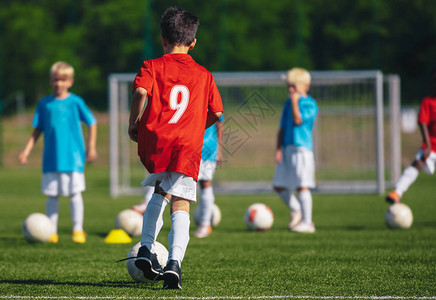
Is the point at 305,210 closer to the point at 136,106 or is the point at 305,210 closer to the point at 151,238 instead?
the point at 151,238

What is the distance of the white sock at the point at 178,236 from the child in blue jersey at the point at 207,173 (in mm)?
3362

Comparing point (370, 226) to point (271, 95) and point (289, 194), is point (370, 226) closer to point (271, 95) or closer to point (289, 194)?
point (289, 194)

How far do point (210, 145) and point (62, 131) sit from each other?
1.63 meters

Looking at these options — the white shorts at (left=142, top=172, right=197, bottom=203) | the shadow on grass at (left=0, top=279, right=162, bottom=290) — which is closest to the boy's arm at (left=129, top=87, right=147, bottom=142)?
the white shorts at (left=142, top=172, right=197, bottom=203)

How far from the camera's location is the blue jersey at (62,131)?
7680 millimetres

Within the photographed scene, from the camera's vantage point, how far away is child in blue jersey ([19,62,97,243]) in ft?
25.1

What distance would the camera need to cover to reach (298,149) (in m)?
8.41

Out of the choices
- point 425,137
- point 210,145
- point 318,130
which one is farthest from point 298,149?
point 318,130

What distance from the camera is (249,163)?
20141mm

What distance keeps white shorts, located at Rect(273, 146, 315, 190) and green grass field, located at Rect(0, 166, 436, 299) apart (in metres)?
0.58

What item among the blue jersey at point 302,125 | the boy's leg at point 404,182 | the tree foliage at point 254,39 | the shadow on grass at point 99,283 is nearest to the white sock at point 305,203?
the blue jersey at point 302,125

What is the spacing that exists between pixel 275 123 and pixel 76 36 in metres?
12.7

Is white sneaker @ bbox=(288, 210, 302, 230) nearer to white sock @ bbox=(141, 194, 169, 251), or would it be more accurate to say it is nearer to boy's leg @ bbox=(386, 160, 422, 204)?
boy's leg @ bbox=(386, 160, 422, 204)

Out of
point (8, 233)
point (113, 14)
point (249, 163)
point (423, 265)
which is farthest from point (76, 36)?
point (423, 265)
